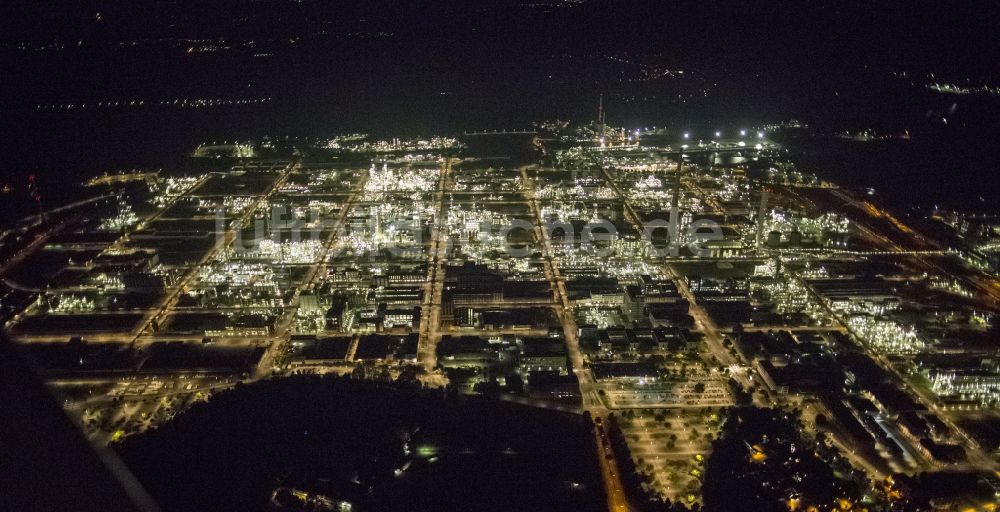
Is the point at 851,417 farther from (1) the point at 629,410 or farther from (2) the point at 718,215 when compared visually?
(2) the point at 718,215

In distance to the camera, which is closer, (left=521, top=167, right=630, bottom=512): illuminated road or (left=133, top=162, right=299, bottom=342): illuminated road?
(left=521, top=167, right=630, bottom=512): illuminated road

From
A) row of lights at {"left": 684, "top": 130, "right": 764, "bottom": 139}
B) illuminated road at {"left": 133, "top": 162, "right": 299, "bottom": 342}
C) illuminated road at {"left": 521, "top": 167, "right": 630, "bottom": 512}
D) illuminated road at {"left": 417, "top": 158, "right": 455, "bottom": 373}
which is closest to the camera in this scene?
illuminated road at {"left": 521, "top": 167, "right": 630, "bottom": 512}

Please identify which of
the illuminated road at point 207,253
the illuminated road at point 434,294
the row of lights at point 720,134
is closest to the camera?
the illuminated road at point 434,294

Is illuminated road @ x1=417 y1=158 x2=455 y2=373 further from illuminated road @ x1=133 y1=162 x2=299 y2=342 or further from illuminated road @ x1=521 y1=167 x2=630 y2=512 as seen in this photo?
illuminated road @ x1=133 y1=162 x2=299 y2=342

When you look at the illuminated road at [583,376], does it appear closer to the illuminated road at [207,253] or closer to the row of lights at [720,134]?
the illuminated road at [207,253]

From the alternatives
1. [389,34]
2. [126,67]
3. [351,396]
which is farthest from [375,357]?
[389,34]

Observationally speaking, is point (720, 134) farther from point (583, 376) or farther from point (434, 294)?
point (583, 376)

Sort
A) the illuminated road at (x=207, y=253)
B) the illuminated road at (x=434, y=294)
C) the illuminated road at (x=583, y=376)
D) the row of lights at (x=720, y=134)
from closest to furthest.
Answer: the illuminated road at (x=583, y=376), the illuminated road at (x=434, y=294), the illuminated road at (x=207, y=253), the row of lights at (x=720, y=134)

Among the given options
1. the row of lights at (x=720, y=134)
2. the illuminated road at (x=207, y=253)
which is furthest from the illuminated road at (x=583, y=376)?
the row of lights at (x=720, y=134)

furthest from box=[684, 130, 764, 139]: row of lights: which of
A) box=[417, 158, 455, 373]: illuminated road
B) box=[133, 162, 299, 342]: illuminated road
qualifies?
box=[133, 162, 299, 342]: illuminated road

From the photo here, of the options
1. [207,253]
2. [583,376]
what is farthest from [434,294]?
[207,253]

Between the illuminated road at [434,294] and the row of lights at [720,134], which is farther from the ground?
the row of lights at [720,134]
